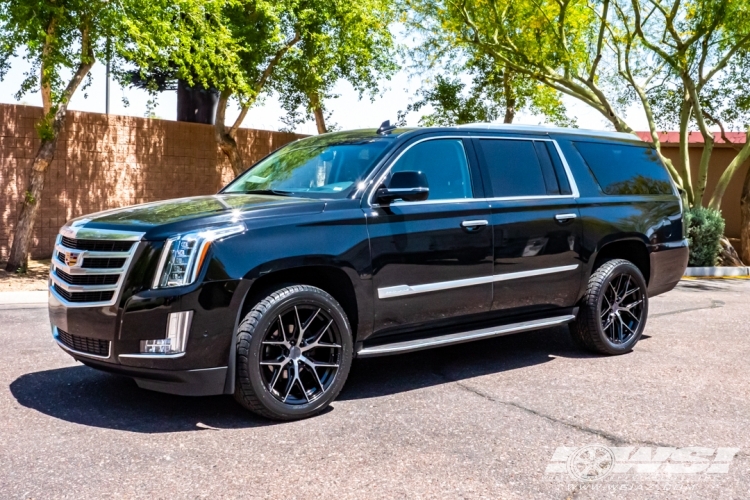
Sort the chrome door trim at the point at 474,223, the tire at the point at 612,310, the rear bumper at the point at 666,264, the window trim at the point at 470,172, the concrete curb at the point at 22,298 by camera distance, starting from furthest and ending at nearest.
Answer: the concrete curb at the point at 22,298
the rear bumper at the point at 666,264
the tire at the point at 612,310
the chrome door trim at the point at 474,223
the window trim at the point at 470,172

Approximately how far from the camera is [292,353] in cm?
528

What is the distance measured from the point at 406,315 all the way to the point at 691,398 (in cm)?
213

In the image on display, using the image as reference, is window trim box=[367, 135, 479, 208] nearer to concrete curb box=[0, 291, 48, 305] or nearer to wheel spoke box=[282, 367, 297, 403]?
wheel spoke box=[282, 367, 297, 403]

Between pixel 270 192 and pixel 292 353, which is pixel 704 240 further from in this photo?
pixel 292 353

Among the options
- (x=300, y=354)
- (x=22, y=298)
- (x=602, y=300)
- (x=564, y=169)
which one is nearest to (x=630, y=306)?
(x=602, y=300)

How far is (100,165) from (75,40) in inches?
120

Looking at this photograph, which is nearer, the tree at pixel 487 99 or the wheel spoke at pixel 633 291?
the wheel spoke at pixel 633 291

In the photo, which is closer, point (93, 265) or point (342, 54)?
point (93, 265)

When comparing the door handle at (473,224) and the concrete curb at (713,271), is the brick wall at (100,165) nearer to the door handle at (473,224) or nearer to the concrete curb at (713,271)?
the concrete curb at (713,271)

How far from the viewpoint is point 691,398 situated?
19.6 feet

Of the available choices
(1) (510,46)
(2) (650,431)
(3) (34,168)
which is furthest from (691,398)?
(1) (510,46)

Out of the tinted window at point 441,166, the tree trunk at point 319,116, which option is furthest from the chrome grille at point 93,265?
the tree trunk at point 319,116

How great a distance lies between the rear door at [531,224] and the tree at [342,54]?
10.6 metres

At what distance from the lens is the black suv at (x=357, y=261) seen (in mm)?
4969
